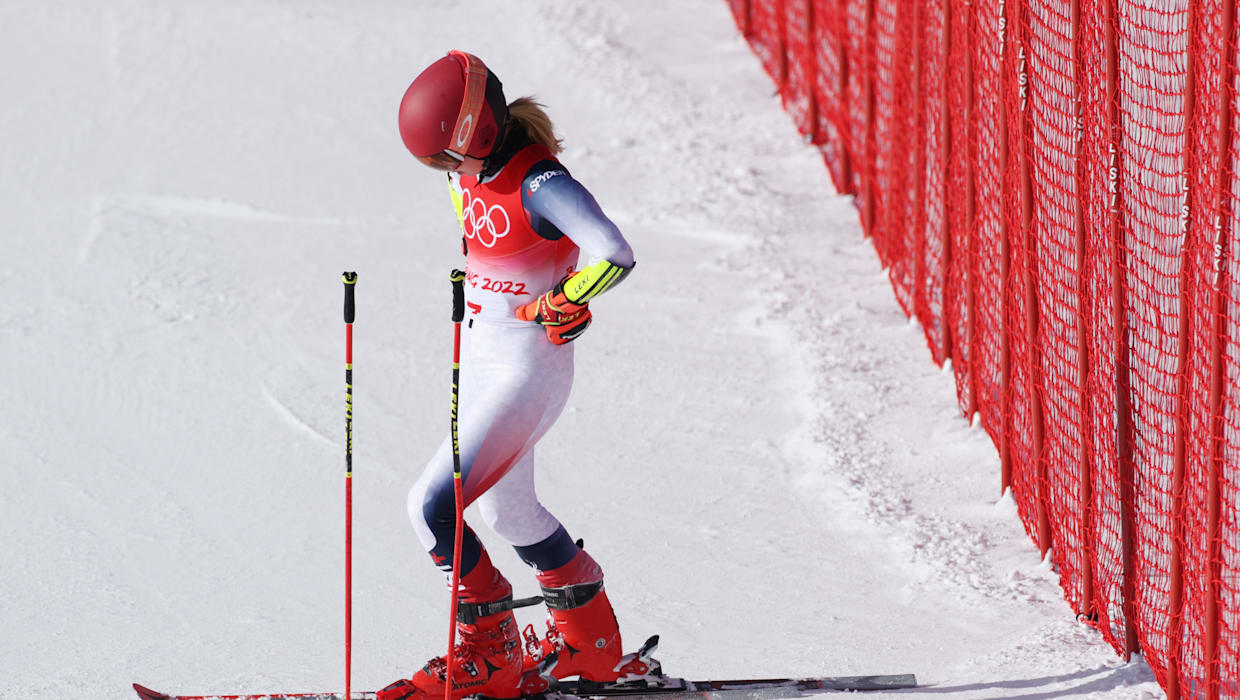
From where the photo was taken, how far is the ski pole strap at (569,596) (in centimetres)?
439

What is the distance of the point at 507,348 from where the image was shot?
412 centimetres

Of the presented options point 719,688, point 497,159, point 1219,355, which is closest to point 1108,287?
point 1219,355

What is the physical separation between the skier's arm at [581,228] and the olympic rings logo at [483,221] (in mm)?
107

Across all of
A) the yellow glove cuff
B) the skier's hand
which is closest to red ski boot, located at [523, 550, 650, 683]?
the skier's hand

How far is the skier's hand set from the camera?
3.94 metres

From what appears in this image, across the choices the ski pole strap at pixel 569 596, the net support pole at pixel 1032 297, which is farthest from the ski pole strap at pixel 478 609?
Result: the net support pole at pixel 1032 297

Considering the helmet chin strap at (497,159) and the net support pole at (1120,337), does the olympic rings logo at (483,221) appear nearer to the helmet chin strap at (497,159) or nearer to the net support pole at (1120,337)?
the helmet chin strap at (497,159)

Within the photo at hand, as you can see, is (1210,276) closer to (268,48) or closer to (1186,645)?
(1186,645)

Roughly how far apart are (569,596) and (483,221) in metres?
1.11

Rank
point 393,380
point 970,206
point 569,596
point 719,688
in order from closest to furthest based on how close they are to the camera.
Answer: point 569,596, point 719,688, point 970,206, point 393,380

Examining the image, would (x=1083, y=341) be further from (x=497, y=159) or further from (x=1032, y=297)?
(x=497, y=159)

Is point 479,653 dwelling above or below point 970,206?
below

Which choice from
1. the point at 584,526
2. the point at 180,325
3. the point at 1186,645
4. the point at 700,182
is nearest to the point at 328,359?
the point at 180,325

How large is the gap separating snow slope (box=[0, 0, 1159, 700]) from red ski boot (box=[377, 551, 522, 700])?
1.49 feet
